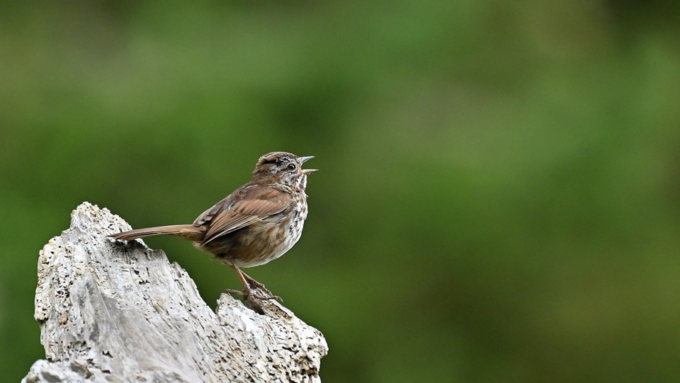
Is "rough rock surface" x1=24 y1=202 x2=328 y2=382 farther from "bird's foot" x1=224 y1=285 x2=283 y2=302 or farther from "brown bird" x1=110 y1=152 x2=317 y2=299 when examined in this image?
"brown bird" x1=110 y1=152 x2=317 y2=299

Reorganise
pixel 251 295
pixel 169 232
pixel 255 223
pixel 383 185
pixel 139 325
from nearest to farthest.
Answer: pixel 139 325 < pixel 169 232 < pixel 251 295 < pixel 255 223 < pixel 383 185

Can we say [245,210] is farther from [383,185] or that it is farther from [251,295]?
[383,185]

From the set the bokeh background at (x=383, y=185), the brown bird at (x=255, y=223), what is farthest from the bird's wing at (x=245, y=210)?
the bokeh background at (x=383, y=185)

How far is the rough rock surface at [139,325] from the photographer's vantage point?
11.9ft

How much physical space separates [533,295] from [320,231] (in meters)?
1.94

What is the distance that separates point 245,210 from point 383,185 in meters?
3.19

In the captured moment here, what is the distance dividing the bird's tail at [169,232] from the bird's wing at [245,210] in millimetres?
51

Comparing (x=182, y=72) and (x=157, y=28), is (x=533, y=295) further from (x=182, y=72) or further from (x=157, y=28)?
(x=157, y=28)

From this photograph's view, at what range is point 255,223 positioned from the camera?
5117mm

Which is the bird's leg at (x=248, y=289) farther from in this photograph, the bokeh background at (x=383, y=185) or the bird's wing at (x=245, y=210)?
the bokeh background at (x=383, y=185)

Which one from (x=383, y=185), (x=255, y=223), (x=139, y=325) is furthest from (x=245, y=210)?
(x=383, y=185)

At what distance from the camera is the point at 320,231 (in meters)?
8.03

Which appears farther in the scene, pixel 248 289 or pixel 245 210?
pixel 245 210

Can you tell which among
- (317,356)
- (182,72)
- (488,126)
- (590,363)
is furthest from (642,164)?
(317,356)
